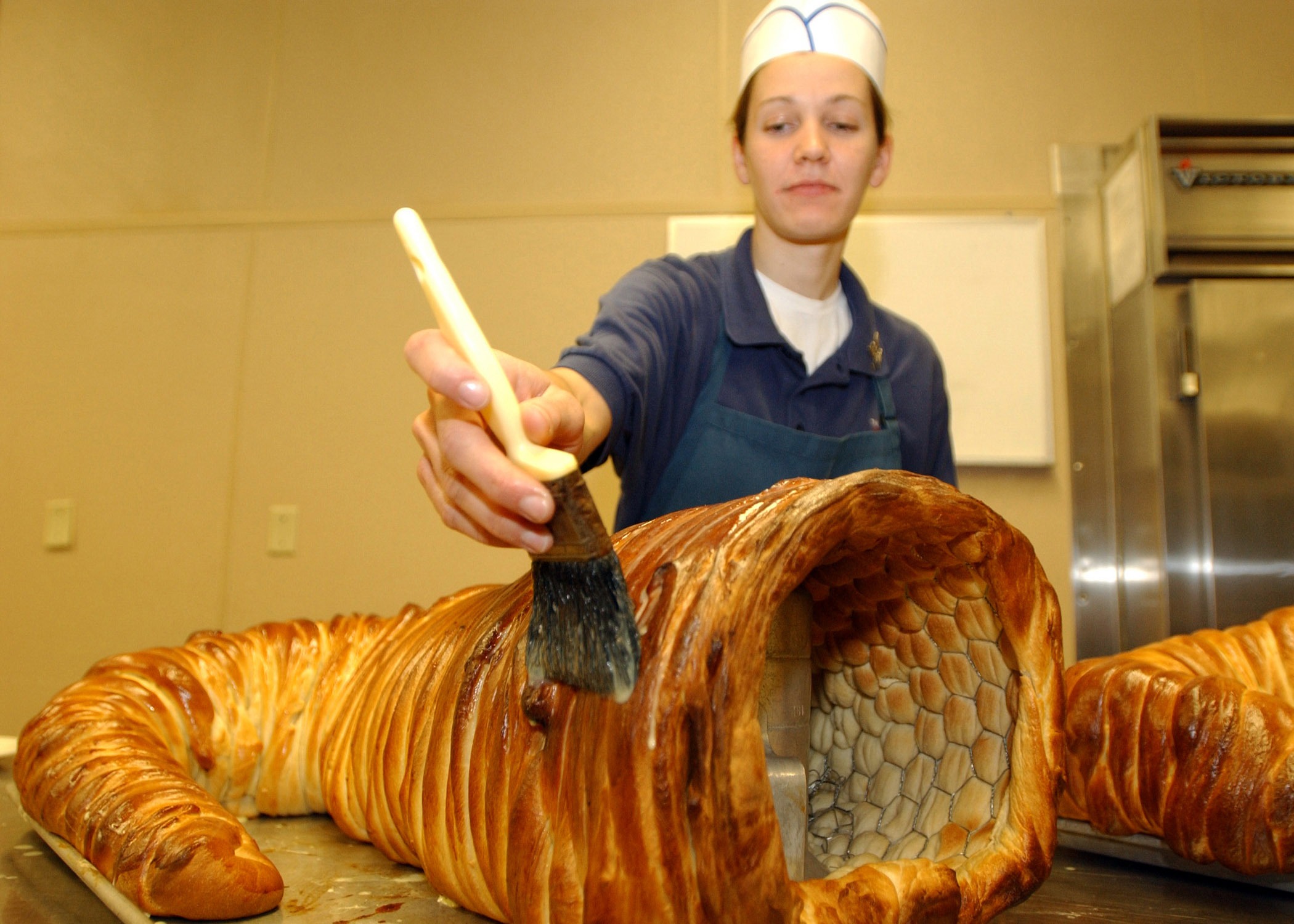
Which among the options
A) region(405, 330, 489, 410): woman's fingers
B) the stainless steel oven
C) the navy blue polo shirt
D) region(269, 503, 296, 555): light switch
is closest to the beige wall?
region(269, 503, 296, 555): light switch

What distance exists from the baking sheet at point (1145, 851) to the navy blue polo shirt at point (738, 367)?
48 centimetres

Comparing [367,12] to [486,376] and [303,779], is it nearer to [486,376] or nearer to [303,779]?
[303,779]

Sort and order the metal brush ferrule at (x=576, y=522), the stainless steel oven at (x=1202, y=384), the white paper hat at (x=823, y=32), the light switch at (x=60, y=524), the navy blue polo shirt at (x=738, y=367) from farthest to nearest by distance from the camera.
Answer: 1. the light switch at (x=60, y=524)
2. the stainless steel oven at (x=1202, y=384)
3. the white paper hat at (x=823, y=32)
4. the navy blue polo shirt at (x=738, y=367)
5. the metal brush ferrule at (x=576, y=522)

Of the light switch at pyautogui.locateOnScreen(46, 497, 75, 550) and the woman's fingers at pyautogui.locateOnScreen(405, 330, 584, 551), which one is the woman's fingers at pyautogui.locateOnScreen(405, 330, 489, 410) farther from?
the light switch at pyautogui.locateOnScreen(46, 497, 75, 550)

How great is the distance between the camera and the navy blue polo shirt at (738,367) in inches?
42.4

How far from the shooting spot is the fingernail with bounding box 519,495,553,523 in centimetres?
38

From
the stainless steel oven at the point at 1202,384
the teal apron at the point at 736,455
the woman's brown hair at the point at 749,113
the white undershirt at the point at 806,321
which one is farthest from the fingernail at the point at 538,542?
the stainless steel oven at the point at 1202,384

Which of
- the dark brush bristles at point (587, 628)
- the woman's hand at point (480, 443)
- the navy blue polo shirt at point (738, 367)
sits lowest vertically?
the dark brush bristles at point (587, 628)

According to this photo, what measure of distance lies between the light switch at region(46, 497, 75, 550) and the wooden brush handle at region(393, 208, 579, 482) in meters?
2.50

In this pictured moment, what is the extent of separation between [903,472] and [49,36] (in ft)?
10.2

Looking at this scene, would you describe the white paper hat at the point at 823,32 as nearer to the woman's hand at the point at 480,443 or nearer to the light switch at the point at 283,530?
the woman's hand at the point at 480,443

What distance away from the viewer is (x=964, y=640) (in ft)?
1.83

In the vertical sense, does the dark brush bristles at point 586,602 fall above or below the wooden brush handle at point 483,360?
below

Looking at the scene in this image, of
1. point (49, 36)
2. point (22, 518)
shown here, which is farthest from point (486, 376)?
point (49, 36)
